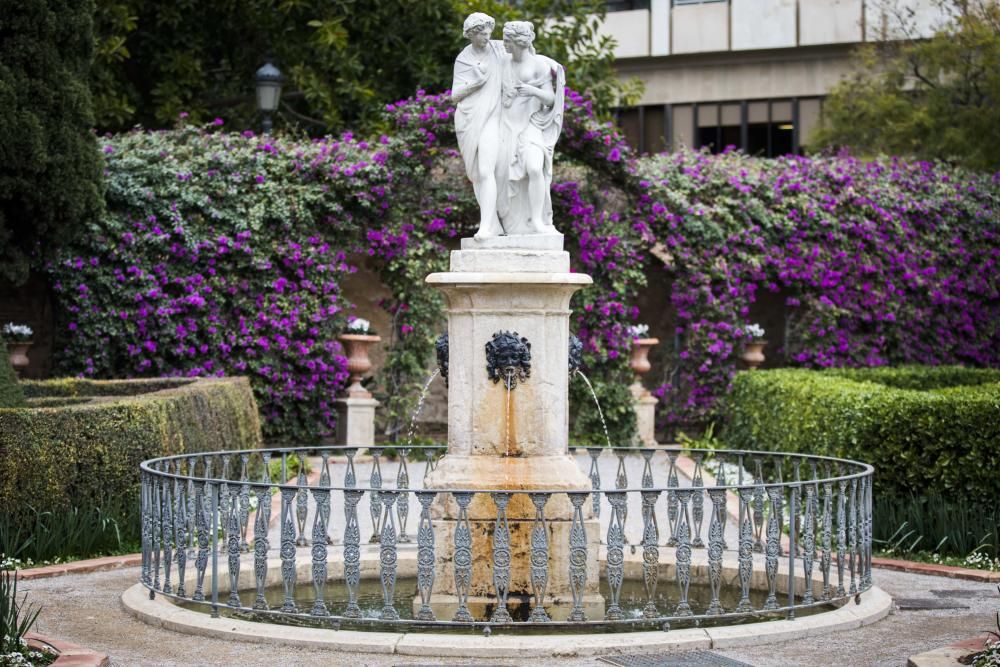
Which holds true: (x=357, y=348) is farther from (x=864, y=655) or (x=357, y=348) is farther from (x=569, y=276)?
(x=864, y=655)

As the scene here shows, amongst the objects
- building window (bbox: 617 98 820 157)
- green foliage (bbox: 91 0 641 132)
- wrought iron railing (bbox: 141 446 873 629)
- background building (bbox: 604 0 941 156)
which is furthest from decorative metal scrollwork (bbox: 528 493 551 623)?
building window (bbox: 617 98 820 157)

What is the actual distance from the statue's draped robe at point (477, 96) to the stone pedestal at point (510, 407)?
59 centimetres

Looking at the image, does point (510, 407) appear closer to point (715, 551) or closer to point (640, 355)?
point (715, 551)

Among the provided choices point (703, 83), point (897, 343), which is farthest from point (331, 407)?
point (703, 83)

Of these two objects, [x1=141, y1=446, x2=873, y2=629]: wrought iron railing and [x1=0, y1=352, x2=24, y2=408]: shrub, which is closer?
[x1=141, y1=446, x2=873, y2=629]: wrought iron railing

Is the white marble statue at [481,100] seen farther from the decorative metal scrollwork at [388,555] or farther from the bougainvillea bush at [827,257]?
the bougainvillea bush at [827,257]

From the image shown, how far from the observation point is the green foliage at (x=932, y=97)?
782 inches

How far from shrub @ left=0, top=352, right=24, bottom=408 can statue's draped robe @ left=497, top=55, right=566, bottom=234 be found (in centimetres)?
439

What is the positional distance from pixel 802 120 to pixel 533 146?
20.3 meters

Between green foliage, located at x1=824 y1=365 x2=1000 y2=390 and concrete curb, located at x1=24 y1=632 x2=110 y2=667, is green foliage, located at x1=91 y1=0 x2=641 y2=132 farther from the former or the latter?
concrete curb, located at x1=24 y1=632 x2=110 y2=667

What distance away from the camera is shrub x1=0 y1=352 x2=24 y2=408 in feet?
34.6

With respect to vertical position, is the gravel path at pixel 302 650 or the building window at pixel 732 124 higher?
the building window at pixel 732 124

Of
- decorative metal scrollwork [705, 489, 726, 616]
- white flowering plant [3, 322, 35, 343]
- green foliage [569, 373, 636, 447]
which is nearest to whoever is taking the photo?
decorative metal scrollwork [705, 489, 726, 616]

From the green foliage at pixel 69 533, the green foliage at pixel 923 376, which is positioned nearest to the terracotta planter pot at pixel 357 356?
the green foliage at pixel 923 376
